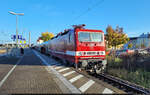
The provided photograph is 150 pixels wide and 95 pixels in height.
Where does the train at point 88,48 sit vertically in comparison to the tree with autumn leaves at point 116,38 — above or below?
below

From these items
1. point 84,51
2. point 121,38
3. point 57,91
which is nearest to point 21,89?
point 57,91

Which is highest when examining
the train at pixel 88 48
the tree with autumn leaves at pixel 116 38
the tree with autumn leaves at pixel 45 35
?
the tree with autumn leaves at pixel 45 35

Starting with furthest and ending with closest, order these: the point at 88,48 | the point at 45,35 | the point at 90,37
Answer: the point at 45,35, the point at 90,37, the point at 88,48

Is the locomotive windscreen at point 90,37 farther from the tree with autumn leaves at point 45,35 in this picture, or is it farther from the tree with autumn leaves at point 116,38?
the tree with autumn leaves at point 45,35

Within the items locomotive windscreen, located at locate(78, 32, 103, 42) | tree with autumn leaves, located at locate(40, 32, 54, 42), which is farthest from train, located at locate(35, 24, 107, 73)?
tree with autumn leaves, located at locate(40, 32, 54, 42)

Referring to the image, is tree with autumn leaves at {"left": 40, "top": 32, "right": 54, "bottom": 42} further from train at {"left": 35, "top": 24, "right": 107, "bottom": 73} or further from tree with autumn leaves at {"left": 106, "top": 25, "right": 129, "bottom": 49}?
train at {"left": 35, "top": 24, "right": 107, "bottom": 73}

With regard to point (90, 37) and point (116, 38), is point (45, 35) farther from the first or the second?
point (90, 37)

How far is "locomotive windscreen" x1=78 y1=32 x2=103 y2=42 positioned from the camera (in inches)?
308

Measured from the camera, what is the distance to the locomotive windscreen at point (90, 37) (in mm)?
7828

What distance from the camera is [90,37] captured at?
26.5 feet

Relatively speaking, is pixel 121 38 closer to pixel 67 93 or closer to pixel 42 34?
pixel 67 93

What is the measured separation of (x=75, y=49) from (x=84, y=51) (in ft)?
2.16

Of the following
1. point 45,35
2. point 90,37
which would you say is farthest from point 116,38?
point 45,35

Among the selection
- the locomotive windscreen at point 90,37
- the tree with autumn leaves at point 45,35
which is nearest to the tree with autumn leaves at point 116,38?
the locomotive windscreen at point 90,37
